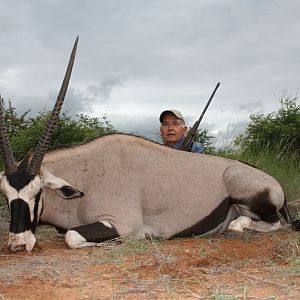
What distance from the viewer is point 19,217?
159 inches

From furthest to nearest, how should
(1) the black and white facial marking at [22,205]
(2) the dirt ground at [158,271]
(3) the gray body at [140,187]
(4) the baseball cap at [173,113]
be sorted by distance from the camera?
(4) the baseball cap at [173,113], (3) the gray body at [140,187], (1) the black and white facial marking at [22,205], (2) the dirt ground at [158,271]

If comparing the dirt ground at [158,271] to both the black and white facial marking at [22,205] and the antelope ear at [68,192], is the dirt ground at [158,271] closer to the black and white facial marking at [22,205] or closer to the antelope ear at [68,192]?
the black and white facial marking at [22,205]

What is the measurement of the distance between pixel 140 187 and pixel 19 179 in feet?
3.48

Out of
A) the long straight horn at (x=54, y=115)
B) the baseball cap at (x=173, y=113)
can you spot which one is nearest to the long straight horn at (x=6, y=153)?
the long straight horn at (x=54, y=115)

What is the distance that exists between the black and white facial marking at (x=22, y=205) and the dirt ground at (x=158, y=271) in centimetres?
11

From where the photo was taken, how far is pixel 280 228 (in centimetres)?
517

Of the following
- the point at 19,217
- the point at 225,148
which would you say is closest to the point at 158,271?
the point at 19,217

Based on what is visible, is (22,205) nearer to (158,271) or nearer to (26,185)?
(26,185)

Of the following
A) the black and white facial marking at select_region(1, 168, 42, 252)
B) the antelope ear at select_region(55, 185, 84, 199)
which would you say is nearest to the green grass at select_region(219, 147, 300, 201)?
the antelope ear at select_region(55, 185, 84, 199)

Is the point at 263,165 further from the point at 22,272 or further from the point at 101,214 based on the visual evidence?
the point at 22,272

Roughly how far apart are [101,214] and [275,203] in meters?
1.72

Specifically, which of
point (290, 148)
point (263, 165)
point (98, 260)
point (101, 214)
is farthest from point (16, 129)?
point (98, 260)

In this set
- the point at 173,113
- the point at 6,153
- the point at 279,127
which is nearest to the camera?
the point at 6,153

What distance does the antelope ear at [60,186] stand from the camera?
445 cm
